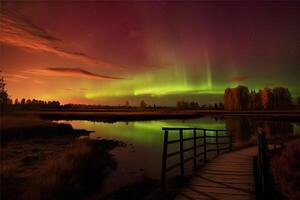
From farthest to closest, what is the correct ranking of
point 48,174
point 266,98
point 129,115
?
point 266,98 < point 129,115 < point 48,174

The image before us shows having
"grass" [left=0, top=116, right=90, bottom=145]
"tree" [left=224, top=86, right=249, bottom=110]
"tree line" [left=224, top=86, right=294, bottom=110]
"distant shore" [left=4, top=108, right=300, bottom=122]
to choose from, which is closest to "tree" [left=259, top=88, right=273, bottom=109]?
"tree line" [left=224, top=86, right=294, bottom=110]

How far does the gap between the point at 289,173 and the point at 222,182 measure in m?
2.70

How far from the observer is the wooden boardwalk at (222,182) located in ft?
25.4

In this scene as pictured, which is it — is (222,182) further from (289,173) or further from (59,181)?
(59,181)

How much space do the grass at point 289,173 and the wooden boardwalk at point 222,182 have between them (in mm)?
902

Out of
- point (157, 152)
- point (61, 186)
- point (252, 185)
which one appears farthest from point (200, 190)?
point (157, 152)

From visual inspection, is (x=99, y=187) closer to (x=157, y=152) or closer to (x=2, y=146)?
(x=157, y=152)

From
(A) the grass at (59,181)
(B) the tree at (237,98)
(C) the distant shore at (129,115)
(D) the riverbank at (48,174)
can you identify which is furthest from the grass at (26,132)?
(B) the tree at (237,98)

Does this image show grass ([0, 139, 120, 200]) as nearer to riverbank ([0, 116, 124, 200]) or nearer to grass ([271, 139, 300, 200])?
riverbank ([0, 116, 124, 200])

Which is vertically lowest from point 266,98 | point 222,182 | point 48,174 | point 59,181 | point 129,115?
point 59,181

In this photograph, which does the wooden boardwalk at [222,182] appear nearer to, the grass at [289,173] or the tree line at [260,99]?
the grass at [289,173]

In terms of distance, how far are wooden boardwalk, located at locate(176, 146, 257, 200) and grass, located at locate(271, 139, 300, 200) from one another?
0.90 metres

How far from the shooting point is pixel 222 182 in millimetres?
9102

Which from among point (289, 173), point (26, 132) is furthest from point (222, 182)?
point (26, 132)
